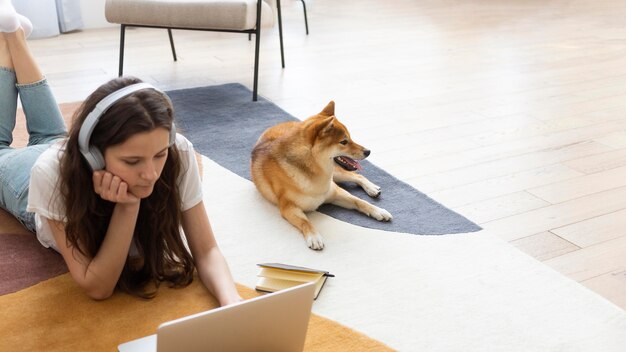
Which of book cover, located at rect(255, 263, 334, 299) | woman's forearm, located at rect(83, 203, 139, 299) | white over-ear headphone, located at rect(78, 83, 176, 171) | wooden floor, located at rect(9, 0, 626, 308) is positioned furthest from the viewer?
wooden floor, located at rect(9, 0, 626, 308)

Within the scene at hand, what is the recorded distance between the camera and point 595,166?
2805 mm

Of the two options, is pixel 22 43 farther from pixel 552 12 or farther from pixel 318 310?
pixel 552 12

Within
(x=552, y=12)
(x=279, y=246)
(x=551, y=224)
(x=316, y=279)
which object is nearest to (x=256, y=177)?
(x=279, y=246)

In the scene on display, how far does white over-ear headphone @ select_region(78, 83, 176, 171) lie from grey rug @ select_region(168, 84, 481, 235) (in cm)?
72

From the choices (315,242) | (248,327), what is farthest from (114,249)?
(315,242)

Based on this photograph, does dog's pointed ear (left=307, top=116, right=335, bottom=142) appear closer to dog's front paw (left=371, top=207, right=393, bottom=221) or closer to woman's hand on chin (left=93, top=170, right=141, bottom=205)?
dog's front paw (left=371, top=207, right=393, bottom=221)

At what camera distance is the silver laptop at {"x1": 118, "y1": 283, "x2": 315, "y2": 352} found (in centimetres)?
118

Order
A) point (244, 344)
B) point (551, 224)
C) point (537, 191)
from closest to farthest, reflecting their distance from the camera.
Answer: point (244, 344) < point (551, 224) < point (537, 191)

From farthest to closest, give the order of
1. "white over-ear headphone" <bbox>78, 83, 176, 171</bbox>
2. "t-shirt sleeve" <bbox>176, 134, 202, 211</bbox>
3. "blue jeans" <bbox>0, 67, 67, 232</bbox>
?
1. "blue jeans" <bbox>0, 67, 67, 232</bbox>
2. "t-shirt sleeve" <bbox>176, 134, 202, 211</bbox>
3. "white over-ear headphone" <bbox>78, 83, 176, 171</bbox>

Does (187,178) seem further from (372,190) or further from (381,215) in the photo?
(372,190)

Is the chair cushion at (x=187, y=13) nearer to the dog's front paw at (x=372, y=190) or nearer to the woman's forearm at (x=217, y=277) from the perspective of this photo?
the dog's front paw at (x=372, y=190)

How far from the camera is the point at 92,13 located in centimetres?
518

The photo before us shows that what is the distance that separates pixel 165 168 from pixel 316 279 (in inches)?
21.1

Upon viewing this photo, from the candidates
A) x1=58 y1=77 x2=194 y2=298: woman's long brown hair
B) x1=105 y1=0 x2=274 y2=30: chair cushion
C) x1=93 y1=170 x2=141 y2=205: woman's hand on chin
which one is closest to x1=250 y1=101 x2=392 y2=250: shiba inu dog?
x1=58 y1=77 x2=194 y2=298: woman's long brown hair
